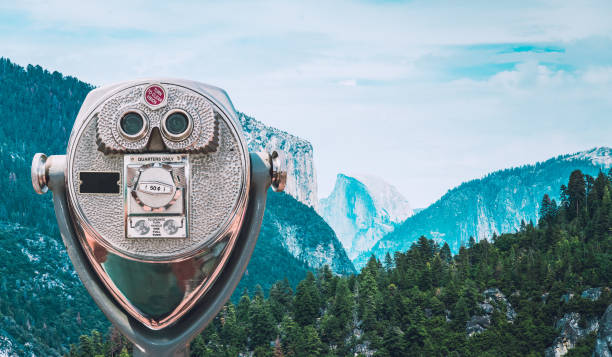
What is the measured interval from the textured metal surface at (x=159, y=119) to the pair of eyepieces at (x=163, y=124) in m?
0.02

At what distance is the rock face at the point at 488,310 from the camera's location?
68.4 meters

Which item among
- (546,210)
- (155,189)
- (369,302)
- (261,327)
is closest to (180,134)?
(155,189)

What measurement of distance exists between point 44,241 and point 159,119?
134 metres

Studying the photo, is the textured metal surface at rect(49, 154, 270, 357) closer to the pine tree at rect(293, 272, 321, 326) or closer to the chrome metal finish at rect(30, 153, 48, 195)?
the chrome metal finish at rect(30, 153, 48, 195)

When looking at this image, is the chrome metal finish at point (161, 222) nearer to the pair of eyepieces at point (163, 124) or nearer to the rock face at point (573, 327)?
the pair of eyepieces at point (163, 124)

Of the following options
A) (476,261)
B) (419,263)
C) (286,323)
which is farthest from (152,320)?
(476,261)

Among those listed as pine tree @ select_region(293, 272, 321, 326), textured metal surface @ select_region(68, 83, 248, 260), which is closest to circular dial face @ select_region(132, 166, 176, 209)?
textured metal surface @ select_region(68, 83, 248, 260)

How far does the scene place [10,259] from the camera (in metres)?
122

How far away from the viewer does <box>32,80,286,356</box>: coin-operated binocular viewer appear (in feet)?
14.2

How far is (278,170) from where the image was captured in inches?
183

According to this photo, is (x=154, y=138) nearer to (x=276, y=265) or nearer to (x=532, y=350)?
(x=532, y=350)

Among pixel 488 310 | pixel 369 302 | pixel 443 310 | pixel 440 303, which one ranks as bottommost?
pixel 488 310

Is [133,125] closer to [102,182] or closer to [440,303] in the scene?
[102,182]

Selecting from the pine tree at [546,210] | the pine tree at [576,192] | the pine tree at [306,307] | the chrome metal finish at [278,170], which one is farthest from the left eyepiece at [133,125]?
the pine tree at [546,210]
